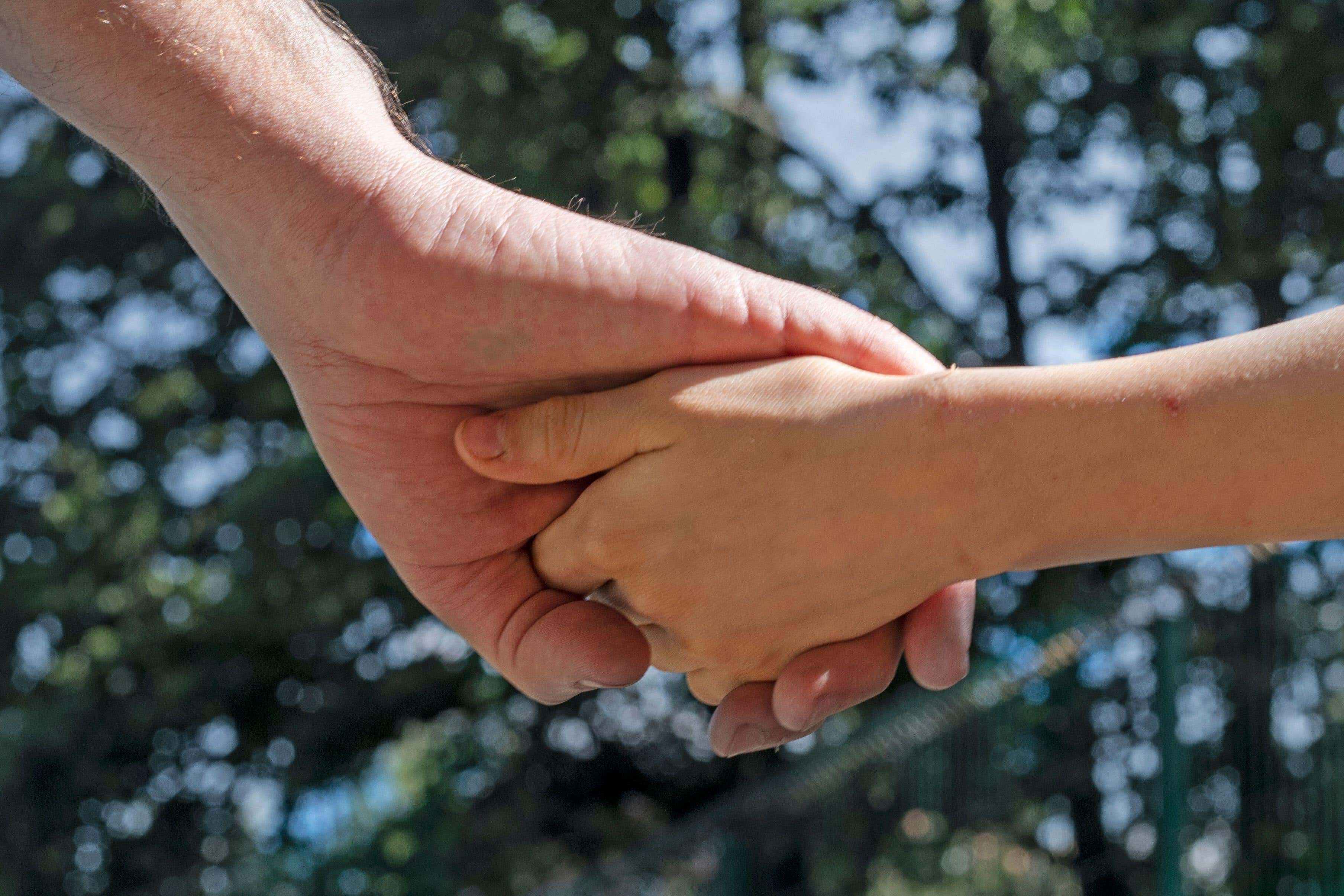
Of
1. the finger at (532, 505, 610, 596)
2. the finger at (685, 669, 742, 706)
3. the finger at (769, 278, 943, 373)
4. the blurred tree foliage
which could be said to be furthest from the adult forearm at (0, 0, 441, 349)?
the blurred tree foliage

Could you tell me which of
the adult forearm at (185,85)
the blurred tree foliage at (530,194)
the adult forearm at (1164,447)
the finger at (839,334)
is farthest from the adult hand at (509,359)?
the blurred tree foliage at (530,194)

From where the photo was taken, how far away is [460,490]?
211 cm

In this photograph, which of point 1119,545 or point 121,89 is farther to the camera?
point 1119,545

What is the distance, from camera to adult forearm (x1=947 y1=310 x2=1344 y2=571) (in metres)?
1.66

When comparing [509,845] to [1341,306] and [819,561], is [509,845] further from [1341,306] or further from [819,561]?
[1341,306]

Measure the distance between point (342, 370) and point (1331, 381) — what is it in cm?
150

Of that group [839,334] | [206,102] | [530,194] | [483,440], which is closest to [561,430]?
[483,440]

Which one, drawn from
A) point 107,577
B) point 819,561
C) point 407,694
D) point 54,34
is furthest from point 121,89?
point 107,577

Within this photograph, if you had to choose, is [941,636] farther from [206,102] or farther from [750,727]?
[206,102]

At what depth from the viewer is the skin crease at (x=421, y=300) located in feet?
5.78

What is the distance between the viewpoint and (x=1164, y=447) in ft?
5.68

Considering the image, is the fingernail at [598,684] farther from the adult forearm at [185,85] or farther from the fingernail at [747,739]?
the adult forearm at [185,85]

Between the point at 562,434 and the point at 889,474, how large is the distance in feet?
1.83

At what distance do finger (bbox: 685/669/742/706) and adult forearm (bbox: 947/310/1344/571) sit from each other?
595mm
